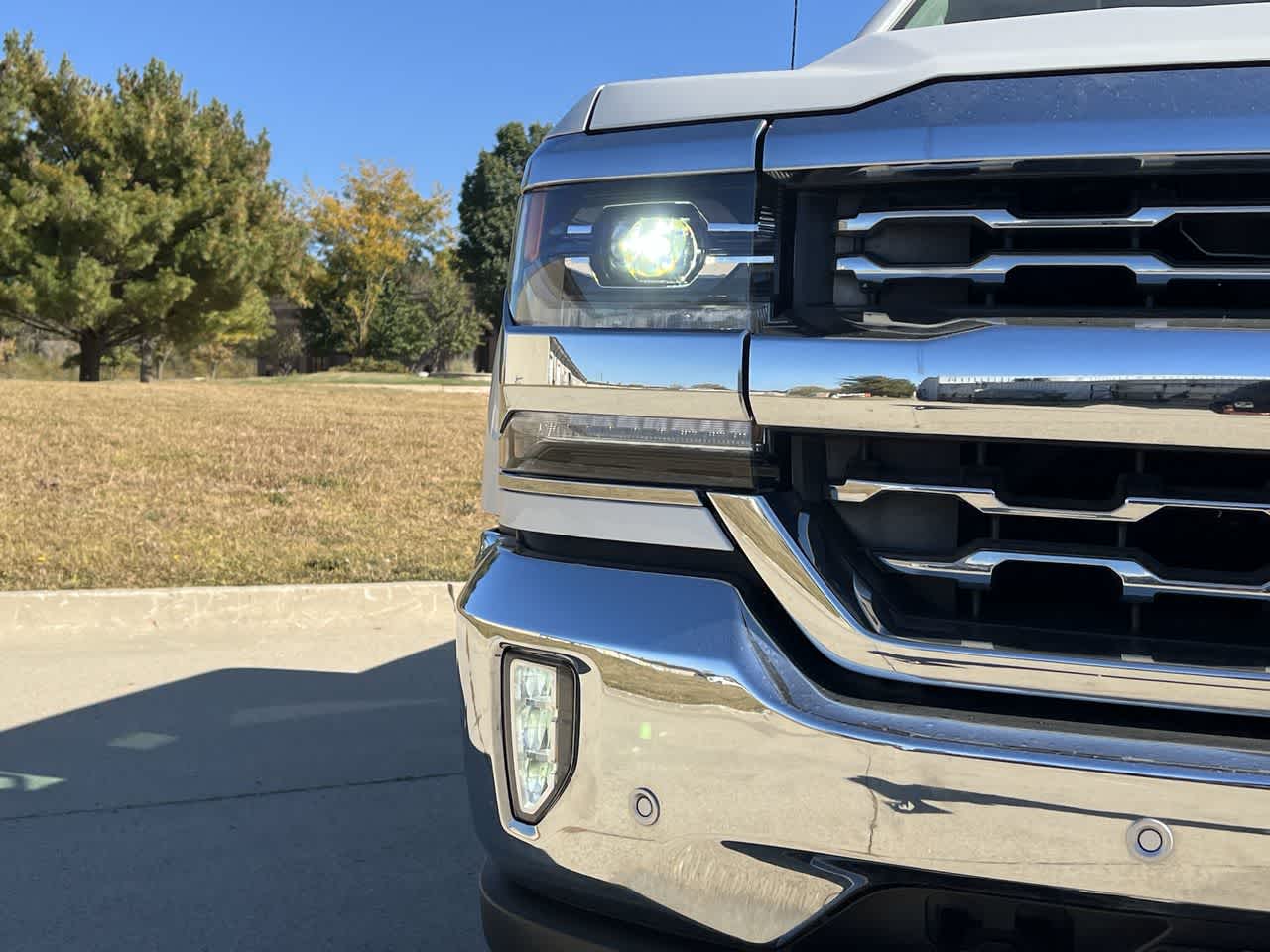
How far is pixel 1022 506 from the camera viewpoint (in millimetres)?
1366

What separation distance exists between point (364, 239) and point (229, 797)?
1823 inches

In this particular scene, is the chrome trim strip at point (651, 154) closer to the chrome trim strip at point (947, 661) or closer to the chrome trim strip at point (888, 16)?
the chrome trim strip at point (947, 661)

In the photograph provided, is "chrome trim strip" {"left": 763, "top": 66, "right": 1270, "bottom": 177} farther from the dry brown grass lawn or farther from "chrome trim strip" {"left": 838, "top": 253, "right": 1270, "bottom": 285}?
the dry brown grass lawn

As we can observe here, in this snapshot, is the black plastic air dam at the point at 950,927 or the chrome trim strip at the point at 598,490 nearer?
the black plastic air dam at the point at 950,927

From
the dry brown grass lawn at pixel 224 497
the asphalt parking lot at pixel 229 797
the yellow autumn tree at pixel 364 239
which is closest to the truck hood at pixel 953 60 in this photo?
the asphalt parking lot at pixel 229 797

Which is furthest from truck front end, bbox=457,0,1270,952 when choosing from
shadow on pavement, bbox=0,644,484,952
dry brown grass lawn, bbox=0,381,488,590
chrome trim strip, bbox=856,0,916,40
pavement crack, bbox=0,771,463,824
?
dry brown grass lawn, bbox=0,381,488,590

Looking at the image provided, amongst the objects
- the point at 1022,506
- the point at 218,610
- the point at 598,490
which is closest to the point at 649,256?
the point at 598,490

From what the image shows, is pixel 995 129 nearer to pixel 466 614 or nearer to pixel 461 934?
pixel 466 614

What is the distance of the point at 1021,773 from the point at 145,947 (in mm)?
1905

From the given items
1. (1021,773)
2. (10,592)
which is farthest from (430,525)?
(1021,773)

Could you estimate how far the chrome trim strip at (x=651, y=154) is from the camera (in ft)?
4.82

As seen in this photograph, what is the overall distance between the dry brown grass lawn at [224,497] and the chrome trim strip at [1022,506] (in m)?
4.64

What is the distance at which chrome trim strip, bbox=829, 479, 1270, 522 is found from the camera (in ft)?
4.33

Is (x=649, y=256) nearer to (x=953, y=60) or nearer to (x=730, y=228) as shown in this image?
(x=730, y=228)
